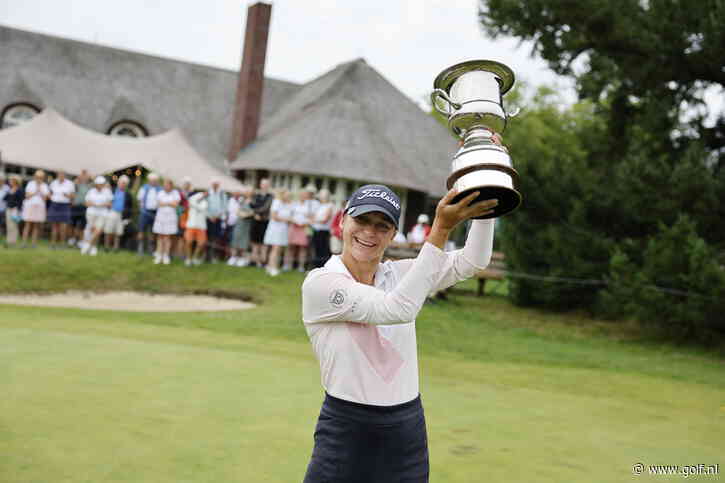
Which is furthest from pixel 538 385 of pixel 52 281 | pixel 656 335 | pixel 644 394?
pixel 52 281

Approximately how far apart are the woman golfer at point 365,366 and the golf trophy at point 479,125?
39cm

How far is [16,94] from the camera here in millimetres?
32844

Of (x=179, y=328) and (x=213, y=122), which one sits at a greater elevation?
(x=213, y=122)

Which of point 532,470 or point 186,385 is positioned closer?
point 532,470

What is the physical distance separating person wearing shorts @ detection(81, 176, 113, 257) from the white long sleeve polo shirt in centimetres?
1633

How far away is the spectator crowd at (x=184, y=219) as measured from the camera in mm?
17922

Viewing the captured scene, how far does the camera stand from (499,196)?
2773mm

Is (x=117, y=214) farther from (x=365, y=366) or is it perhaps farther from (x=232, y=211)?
(x=365, y=366)

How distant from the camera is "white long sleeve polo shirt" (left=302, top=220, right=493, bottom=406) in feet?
9.89

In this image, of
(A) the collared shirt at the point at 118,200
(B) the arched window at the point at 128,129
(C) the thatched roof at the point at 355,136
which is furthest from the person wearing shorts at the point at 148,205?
(B) the arched window at the point at 128,129

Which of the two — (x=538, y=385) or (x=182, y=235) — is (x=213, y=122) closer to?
(x=182, y=235)

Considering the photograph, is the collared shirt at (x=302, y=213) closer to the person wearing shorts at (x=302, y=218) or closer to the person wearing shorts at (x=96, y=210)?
the person wearing shorts at (x=302, y=218)

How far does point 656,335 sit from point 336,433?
1392 centimetres

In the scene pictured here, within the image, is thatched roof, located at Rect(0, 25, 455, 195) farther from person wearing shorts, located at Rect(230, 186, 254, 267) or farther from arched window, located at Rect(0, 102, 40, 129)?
person wearing shorts, located at Rect(230, 186, 254, 267)
